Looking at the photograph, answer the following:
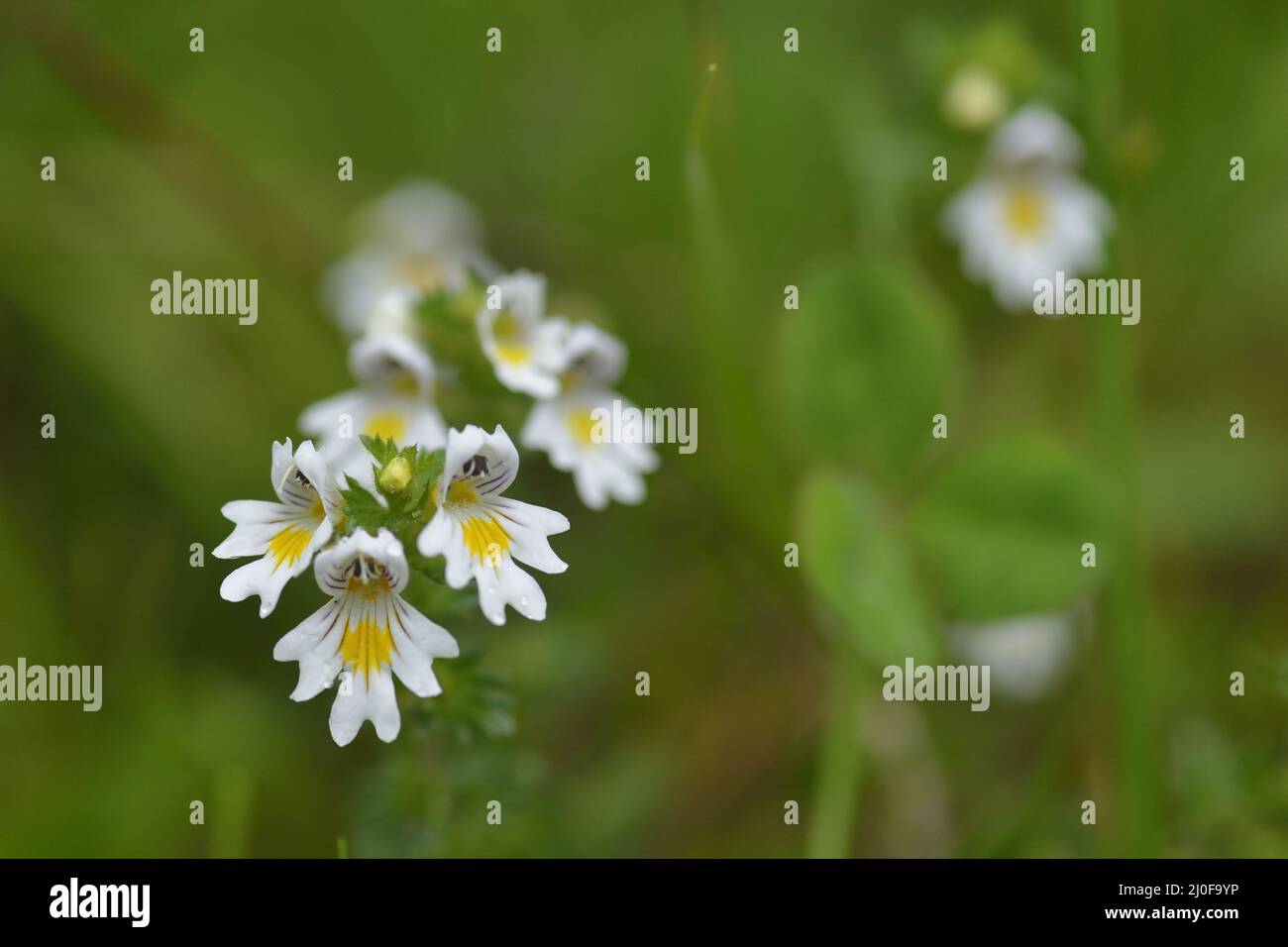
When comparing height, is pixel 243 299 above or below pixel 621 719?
above

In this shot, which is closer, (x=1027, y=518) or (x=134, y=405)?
(x=1027, y=518)

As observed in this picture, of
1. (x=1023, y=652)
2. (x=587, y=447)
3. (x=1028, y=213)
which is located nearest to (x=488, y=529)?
(x=587, y=447)

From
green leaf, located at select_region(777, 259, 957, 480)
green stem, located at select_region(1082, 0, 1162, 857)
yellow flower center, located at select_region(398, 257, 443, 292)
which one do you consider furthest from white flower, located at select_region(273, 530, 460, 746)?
yellow flower center, located at select_region(398, 257, 443, 292)

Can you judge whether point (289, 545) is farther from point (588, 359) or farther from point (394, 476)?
point (588, 359)

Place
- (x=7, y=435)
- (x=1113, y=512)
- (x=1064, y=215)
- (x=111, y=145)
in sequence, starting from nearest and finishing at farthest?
1. (x=1113, y=512)
2. (x=1064, y=215)
3. (x=7, y=435)
4. (x=111, y=145)

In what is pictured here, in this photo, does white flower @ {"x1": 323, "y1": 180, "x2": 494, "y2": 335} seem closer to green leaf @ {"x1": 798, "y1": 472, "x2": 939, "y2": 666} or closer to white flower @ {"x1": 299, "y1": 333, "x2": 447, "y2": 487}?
white flower @ {"x1": 299, "y1": 333, "x2": 447, "y2": 487}

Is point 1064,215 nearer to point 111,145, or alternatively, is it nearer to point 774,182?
point 774,182
